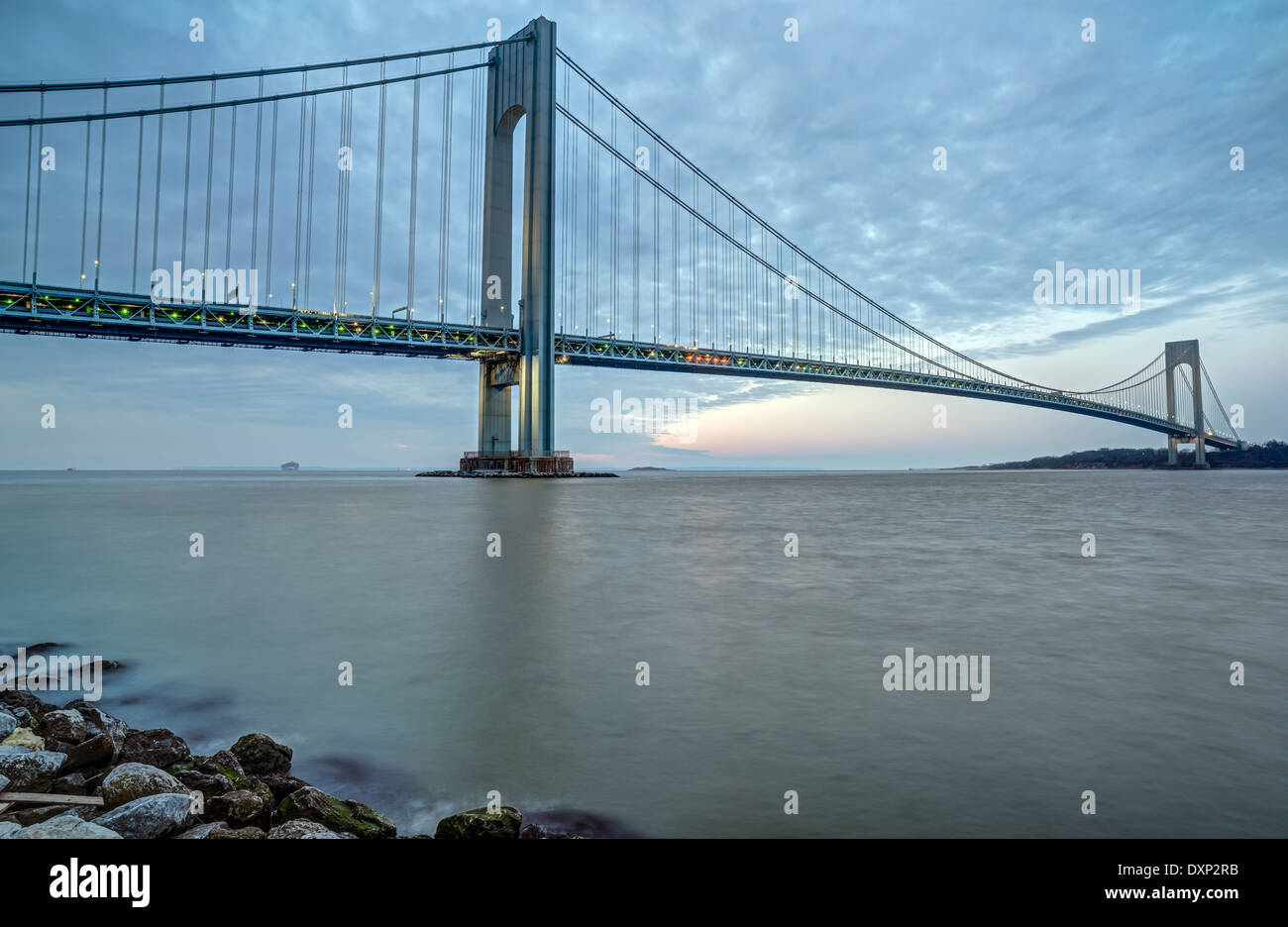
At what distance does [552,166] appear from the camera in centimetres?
5344

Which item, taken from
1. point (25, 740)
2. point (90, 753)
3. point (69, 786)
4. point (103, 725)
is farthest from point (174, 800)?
point (103, 725)

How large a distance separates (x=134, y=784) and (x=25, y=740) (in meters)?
1.36

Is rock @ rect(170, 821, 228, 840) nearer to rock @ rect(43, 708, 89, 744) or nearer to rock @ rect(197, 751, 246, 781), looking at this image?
rock @ rect(197, 751, 246, 781)

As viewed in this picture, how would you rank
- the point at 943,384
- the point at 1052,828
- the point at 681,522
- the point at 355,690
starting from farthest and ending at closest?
the point at 943,384 → the point at 681,522 → the point at 355,690 → the point at 1052,828

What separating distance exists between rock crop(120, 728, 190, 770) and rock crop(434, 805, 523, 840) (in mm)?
1988

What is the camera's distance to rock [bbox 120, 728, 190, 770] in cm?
397

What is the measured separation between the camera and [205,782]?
143 inches

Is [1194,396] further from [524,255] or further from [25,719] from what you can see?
[25,719]

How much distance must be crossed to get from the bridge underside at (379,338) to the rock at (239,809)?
50.0 metres

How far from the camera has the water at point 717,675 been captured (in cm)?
385

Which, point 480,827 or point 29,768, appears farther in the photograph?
point 29,768
